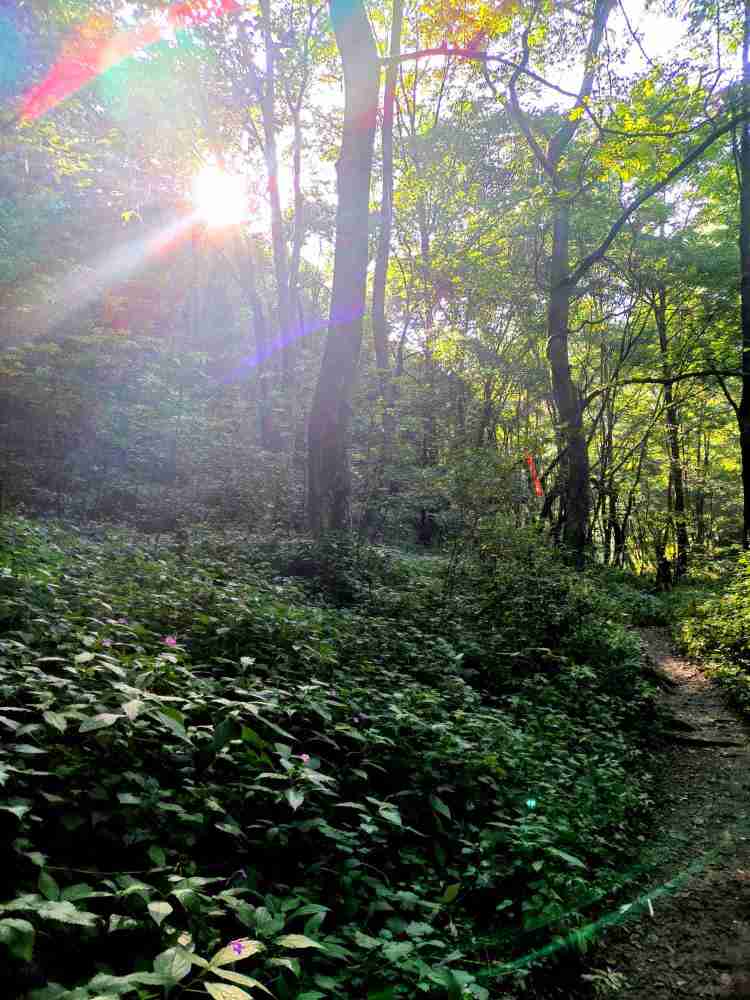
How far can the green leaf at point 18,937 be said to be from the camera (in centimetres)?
152

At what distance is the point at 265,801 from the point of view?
2.84 metres

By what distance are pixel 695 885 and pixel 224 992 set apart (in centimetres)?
368

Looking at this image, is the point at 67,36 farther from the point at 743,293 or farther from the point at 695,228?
the point at 695,228

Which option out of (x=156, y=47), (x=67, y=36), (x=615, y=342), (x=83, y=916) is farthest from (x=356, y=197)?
(x=615, y=342)

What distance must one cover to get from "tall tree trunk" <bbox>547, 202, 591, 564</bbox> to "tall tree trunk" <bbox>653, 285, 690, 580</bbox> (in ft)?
14.2

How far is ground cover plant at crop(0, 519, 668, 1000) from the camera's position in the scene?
6.45 ft

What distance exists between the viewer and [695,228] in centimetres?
1756

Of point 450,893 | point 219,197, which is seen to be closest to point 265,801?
point 450,893

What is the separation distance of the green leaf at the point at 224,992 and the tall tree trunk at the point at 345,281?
744cm

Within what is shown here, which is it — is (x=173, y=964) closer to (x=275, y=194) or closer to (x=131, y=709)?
(x=131, y=709)

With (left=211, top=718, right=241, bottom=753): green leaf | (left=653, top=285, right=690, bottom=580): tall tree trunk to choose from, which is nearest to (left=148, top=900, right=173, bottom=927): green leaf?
(left=211, top=718, right=241, bottom=753): green leaf

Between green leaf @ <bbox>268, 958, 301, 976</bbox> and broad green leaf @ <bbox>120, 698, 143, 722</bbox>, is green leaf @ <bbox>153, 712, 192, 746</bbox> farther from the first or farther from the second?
green leaf @ <bbox>268, 958, 301, 976</bbox>

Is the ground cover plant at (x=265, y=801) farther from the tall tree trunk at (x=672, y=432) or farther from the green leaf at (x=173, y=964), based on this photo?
the tall tree trunk at (x=672, y=432)

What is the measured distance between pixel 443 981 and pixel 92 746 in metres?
1.69
